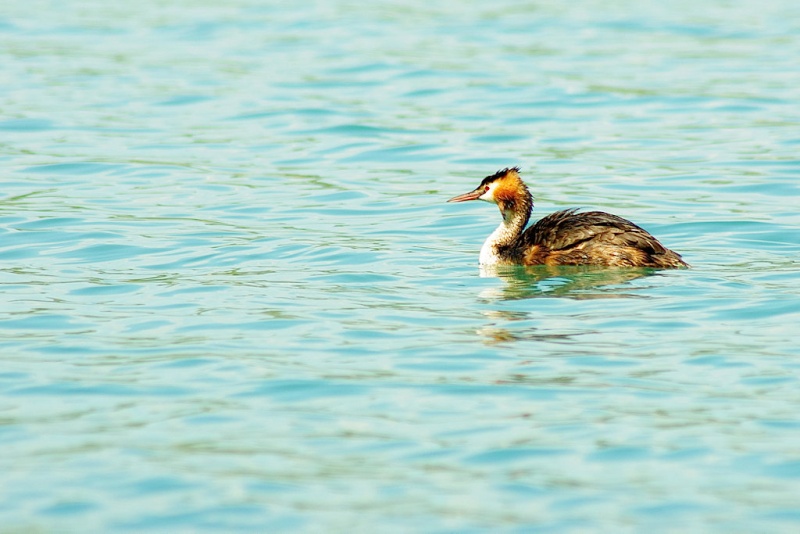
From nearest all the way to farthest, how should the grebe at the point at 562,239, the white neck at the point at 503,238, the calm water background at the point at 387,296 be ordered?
the calm water background at the point at 387,296 < the grebe at the point at 562,239 < the white neck at the point at 503,238

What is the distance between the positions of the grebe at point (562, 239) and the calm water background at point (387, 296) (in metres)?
0.21

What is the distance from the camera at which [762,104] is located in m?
20.6

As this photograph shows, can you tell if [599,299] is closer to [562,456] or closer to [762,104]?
[562,456]

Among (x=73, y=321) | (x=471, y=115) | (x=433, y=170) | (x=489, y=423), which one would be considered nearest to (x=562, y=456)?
(x=489, y=423)

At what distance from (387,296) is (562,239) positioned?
78.1 inches

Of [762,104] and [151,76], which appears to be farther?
[151,76]

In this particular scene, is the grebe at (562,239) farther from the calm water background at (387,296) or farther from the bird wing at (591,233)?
the calm water background at (387,296)

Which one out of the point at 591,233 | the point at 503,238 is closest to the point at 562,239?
the point at 591,233

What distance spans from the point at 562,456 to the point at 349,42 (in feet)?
64.1

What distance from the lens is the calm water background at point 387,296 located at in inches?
288

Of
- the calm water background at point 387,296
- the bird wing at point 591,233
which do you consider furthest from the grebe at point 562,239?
the calm water background at point 387,296

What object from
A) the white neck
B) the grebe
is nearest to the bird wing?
the grebe

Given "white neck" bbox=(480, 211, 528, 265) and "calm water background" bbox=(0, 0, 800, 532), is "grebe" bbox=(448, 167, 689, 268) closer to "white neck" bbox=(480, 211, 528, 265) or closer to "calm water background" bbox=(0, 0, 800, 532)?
"white neck" bbox=(480, 211, 528, 265)

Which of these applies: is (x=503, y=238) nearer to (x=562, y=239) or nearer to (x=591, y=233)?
(x=562, y=239)
